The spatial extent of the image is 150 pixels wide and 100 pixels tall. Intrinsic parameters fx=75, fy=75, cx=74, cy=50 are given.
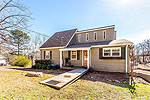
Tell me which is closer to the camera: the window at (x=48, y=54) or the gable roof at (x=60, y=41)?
the gable roof at (x=60, y=41)

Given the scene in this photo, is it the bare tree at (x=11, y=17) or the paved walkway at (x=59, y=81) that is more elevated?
the bare tree at (x=11, y=17)

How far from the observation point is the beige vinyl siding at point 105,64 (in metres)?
7.70

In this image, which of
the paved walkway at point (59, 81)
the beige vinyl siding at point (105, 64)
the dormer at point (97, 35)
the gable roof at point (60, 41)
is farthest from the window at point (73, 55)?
the paved walkway at point (59, 81)

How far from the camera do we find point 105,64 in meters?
8.31

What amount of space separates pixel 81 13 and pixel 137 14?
22.0 ft

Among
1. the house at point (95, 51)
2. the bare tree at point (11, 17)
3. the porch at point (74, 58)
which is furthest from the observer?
the porch at point (74, 58)

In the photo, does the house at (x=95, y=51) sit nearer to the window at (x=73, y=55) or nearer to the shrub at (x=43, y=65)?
the window at (x=73, y=55)

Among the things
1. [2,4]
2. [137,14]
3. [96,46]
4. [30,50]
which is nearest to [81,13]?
[96,46]

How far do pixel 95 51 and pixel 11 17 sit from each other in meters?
8.48

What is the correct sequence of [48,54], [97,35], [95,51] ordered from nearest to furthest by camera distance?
[95,51]
[97,35]
[48,54]

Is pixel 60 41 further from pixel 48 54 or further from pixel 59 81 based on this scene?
pixel 59 81

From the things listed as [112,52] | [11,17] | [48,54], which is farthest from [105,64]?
[11,17]

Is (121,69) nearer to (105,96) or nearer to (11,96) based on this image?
(105,96)

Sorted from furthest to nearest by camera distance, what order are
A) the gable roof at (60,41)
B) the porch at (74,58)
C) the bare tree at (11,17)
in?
the gable roof at (60,41), the porch at (74,58), the bare tree at (11,17)
